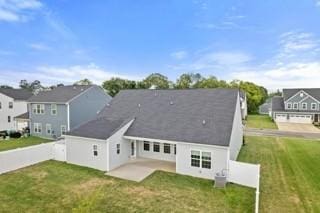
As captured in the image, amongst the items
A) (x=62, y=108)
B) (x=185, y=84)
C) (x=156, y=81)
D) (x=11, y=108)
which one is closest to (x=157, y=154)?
(x=62, y=108)

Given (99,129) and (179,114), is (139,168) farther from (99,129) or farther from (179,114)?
(179,114)

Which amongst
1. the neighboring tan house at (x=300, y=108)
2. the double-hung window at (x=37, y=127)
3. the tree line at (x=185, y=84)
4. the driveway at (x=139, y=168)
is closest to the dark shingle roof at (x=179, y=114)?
the driveway at (x=139, y=168)

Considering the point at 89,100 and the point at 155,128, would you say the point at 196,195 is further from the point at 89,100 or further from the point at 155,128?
the point at 89,100

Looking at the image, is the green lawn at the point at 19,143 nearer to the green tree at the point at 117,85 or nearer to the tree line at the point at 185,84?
the green tree at the point at 117,85

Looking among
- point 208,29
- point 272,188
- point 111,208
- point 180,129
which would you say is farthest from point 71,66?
point 272,188

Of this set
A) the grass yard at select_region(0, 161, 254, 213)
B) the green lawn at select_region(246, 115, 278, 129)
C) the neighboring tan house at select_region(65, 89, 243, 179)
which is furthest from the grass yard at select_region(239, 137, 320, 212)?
the green lawn at select_region(246, 115, 278, 129)
